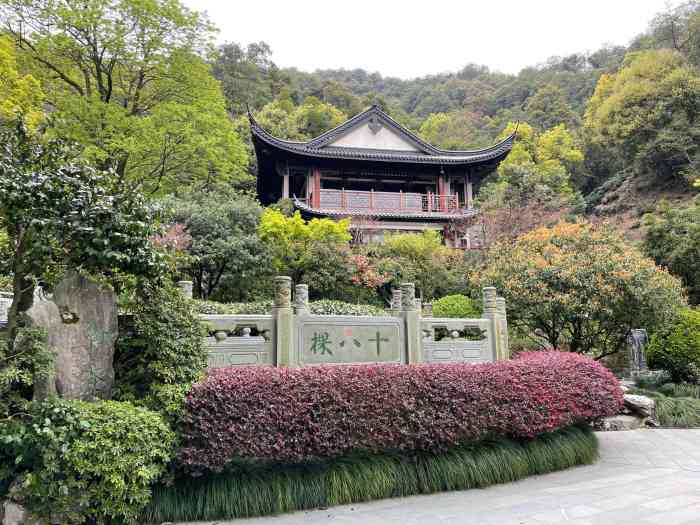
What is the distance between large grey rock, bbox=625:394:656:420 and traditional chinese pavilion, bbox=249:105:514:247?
10.6 m

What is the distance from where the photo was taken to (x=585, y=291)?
27.2ft

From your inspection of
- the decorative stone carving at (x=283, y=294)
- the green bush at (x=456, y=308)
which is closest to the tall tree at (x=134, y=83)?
the green bush at (x=456, y=308)

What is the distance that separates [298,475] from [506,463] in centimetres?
215

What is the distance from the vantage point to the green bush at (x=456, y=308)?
9906 mm

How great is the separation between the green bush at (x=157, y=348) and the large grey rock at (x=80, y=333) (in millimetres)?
187

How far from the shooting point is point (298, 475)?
13.8 ft

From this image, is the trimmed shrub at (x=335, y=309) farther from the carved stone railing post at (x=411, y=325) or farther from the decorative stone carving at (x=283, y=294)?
the decorative stone carving at (x=283, y=294)

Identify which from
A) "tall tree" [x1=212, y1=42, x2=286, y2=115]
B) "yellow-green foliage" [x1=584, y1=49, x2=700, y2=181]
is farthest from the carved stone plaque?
"tall tree" [x1=212, y1=42, x2=286, y2=115]

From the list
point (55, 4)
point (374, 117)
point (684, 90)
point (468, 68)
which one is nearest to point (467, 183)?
point (374, 117)

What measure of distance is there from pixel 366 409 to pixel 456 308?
602 cm

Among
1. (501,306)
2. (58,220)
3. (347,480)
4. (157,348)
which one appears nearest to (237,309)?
(501,306)

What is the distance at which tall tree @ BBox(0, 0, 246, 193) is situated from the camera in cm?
1084

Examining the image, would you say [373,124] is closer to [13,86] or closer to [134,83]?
[134,83]

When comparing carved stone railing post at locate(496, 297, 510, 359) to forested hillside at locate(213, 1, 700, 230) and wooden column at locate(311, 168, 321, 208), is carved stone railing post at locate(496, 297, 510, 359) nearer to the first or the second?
forested hillside at locate(213, 1, 700, 230)
